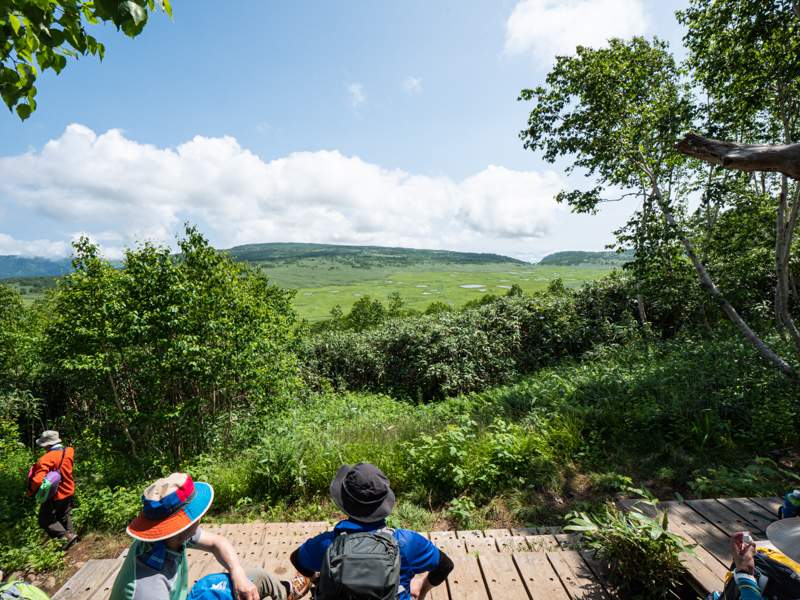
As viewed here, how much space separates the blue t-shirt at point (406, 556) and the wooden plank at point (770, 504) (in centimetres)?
381

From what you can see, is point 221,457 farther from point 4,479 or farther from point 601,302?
point 601,302

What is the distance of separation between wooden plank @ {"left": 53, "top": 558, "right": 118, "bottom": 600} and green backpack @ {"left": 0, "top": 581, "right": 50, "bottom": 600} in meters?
1.71

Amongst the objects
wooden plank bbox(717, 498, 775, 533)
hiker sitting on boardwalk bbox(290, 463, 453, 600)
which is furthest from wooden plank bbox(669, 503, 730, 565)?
hiker sitting on boardwalk bbox(290, 463, 453, 600)

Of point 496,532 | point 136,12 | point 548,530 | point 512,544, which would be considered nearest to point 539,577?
point 512,544

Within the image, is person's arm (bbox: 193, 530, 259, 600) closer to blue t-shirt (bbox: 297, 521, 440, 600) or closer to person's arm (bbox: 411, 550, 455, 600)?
blue t-shirt (bbox: 297, 521, 440, 600)

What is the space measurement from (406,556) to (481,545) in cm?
172

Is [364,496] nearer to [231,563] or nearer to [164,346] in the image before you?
[231,563]

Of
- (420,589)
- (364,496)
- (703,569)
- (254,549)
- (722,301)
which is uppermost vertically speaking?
(722,301)

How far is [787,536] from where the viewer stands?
210cm

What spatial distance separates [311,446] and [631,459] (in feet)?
16.2

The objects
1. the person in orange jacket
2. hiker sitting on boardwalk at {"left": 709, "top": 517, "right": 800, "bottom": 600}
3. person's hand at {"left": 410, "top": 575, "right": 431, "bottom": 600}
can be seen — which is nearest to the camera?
hiker sitting on boardwalk at {"left": 709, "top": 517, "right": 800, "bottom": 600}

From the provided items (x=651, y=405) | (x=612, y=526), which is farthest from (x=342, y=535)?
(x=651, y=405)

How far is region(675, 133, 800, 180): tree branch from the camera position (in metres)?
2.62

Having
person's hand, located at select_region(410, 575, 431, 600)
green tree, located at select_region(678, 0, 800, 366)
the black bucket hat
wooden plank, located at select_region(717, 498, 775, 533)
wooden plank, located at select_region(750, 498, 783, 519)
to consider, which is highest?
green tree, located at select_region(678, 0, 800, 366)
